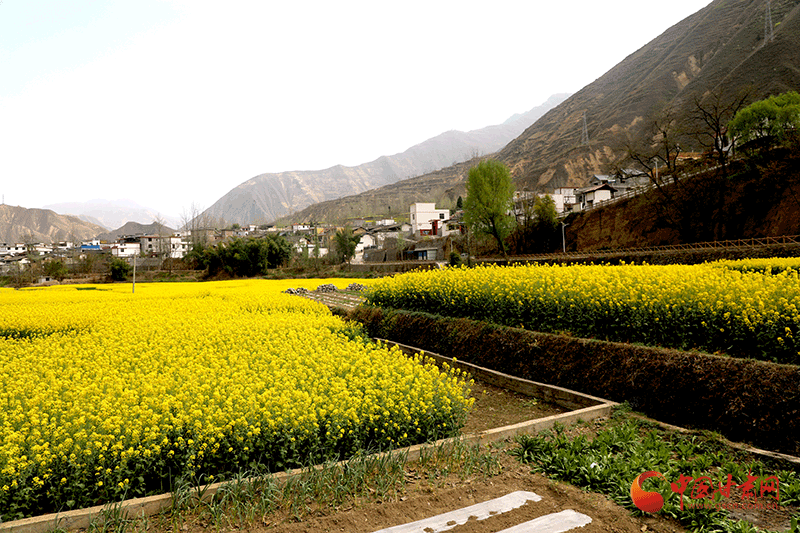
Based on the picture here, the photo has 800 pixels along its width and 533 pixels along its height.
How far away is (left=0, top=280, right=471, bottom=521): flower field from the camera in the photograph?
409cm

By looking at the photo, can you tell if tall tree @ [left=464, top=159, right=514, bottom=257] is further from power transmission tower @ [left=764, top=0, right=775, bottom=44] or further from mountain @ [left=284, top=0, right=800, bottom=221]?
power transmission tower @ [left=764, top=0, right=775, bottom=44]

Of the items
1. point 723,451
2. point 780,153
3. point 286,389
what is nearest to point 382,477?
point 286,389

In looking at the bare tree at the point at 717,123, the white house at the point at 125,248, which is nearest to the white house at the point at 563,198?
the bare tree at the point at 717,123

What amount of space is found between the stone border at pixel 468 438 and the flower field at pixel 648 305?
147 centimetres

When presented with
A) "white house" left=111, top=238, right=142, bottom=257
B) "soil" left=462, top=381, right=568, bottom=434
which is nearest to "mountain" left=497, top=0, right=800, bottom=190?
"soil" left=462, top=381, right=568, bottom=434

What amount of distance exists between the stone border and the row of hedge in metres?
0.36

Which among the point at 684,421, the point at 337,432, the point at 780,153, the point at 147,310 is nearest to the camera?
the point at 337,432

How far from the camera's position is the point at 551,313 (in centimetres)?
969

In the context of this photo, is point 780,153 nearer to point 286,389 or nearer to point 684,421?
point 684,421

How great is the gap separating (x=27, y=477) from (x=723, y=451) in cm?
732

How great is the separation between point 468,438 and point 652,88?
519ft

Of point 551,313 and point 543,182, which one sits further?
point 543,182

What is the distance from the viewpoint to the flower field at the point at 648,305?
6.56 meters

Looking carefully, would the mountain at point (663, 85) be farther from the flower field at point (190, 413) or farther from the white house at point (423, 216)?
the flower field at point (190, 413)
